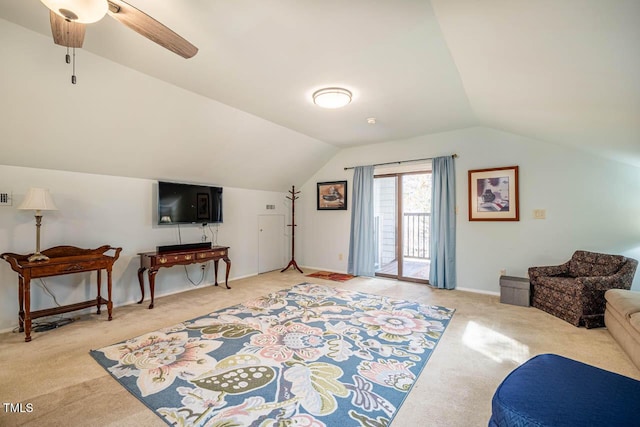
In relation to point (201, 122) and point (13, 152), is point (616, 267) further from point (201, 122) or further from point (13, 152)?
point (13, 152)

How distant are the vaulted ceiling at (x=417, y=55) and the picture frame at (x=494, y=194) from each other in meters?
0.83

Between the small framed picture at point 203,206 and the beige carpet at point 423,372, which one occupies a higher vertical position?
the small framed picture at point 203,206

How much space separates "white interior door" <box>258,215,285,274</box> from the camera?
5.98m

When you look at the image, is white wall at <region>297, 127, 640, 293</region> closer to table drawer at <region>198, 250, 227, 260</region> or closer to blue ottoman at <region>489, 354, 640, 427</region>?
blue ottoman at <region>489, 354, 640, 427</region>

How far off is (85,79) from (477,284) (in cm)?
564

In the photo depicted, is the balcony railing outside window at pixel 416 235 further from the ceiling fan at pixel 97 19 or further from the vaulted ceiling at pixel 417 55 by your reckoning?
the ceiling fan at pixel 97 19

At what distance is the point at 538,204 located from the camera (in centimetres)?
402

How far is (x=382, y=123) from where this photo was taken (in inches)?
167

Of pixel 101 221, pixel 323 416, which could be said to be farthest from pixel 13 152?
pixel 323 416

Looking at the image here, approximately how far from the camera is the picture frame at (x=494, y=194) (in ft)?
13.7

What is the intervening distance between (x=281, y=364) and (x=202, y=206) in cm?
319

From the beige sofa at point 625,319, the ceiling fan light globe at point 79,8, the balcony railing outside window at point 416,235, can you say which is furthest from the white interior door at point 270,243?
the beige sofa at point 625,319

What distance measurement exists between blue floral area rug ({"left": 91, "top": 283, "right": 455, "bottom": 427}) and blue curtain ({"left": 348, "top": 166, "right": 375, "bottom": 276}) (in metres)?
1.92

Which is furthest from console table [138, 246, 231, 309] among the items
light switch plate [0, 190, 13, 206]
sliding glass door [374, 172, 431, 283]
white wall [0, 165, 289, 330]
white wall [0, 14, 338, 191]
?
sliding glass door [374, 172, 431, 283]
